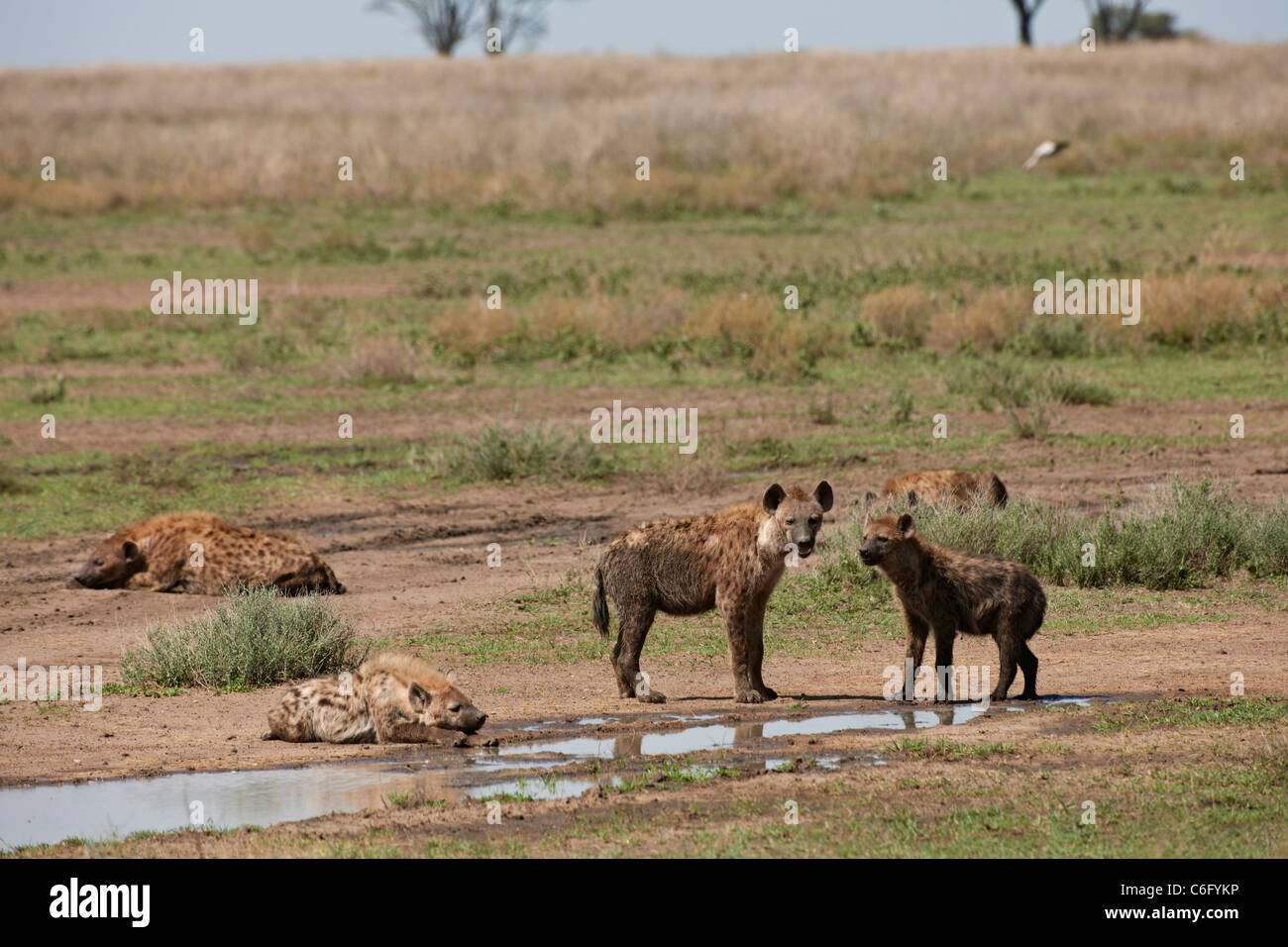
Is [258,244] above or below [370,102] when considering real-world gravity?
below

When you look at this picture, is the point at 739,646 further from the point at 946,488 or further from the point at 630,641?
the point at 946,488

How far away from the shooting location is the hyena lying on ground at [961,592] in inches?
401

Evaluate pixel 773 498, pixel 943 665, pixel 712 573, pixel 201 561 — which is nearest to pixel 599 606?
pixel 712 573

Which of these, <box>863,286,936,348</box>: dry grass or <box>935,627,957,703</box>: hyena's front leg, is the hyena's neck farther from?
<box>863,286,936,348</box>: dry grass

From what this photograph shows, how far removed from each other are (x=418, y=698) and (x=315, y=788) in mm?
1067

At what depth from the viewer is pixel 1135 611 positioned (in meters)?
12.7

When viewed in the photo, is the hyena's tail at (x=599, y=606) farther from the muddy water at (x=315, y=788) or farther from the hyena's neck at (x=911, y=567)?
the hyena's neck at (x=911, y=567)

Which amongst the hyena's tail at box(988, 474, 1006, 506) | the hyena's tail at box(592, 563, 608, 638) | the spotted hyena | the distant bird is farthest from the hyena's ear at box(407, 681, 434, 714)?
the distant bird

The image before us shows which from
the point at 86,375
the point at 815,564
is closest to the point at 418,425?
the point at 86,375

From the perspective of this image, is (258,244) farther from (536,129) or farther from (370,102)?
(370,102)

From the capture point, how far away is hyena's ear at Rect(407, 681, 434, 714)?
9.59 m

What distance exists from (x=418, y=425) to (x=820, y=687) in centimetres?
1090

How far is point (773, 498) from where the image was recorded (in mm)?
10117

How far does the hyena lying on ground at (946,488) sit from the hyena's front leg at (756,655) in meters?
4.16
